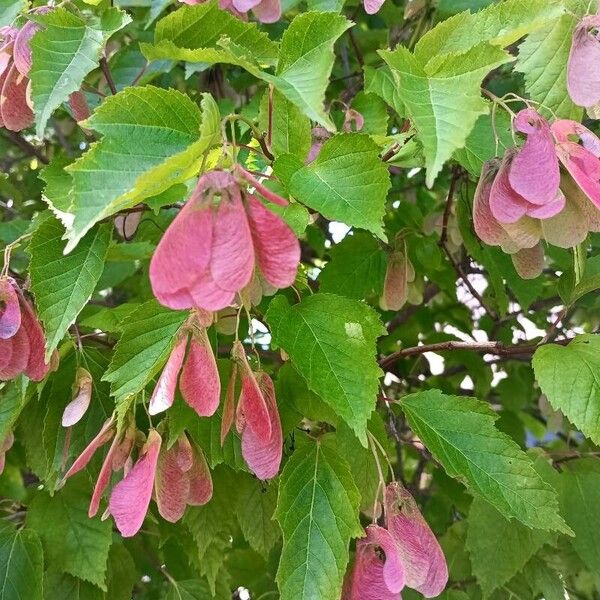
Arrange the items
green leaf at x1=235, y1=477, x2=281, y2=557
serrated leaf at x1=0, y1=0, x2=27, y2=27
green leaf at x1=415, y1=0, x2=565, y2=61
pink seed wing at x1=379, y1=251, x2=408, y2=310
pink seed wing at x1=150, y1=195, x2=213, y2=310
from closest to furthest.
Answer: pink seed wing at x1=150, y1=195, x2=213, y2=310
green leaf at x1=415, y1=0, x2=565, y2=61
serrated leaf at x1=0, y1=0, x2=27, y2=27
green leaf at x1=235, y1=477, x2=281, y2=557
pink seed wing at x1=379, y1=251, x2=408, y2=310

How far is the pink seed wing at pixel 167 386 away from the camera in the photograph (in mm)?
638

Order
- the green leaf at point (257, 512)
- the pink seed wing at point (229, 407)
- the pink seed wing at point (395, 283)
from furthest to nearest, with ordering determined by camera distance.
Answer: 1. the pink seed wing at point (395, 283)
2. the green leaf at point (257, 512)
3. the pink seed wing at point (229, 407)

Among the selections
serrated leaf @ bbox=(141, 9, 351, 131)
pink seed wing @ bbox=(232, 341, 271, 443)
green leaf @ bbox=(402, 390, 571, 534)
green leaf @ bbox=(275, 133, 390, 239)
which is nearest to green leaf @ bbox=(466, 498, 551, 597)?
green leaf @ bbox=(402, 390, 571, 534)

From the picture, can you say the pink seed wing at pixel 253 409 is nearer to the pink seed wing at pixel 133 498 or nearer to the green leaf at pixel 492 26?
the pink seed wing at pixel 133 498

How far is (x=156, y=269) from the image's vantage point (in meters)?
0.50

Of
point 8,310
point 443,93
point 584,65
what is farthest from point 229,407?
point 584,65

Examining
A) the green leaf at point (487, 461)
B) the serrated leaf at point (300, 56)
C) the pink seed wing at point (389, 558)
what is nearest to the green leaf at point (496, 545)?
the green leaf at point (487, 461)

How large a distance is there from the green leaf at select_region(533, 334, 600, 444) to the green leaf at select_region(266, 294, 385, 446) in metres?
0.21

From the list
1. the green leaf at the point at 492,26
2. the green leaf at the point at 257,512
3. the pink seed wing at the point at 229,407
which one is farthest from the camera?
the green leaf at the point at 257,512

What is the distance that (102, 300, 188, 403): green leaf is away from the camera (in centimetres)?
75

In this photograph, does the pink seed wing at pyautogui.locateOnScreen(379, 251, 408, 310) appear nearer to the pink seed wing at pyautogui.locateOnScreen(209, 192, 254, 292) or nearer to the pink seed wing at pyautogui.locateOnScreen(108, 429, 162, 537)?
the pink seed wing at pyautogui.locateOnScreen(108, 429, 162, 537)

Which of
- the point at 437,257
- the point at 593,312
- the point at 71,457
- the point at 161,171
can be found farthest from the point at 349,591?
the point at 593,312

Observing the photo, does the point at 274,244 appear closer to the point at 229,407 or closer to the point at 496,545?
the point at 229,407

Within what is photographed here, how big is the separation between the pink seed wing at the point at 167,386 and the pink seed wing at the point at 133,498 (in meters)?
0.10
